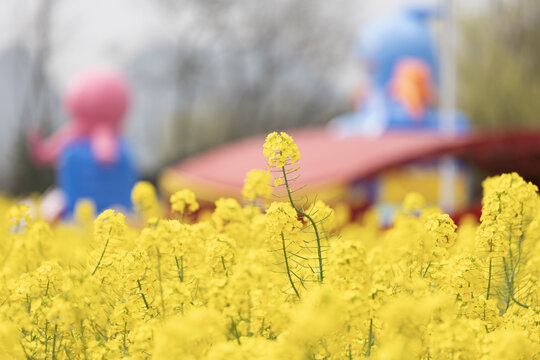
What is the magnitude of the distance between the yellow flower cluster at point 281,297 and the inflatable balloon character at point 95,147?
482cm

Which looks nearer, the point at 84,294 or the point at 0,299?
the point at 84,294

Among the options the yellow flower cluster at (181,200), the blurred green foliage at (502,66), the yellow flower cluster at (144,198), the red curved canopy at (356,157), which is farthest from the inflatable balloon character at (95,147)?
the blurred green foliage at (502,66)

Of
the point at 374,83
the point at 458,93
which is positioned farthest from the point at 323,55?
the point at 374,83

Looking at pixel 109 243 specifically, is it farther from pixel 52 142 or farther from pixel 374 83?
pixel 374 83

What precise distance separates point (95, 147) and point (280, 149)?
5.65 m

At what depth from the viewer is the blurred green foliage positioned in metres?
15.1

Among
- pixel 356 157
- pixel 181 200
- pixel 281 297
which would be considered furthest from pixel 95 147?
pixel 281 297

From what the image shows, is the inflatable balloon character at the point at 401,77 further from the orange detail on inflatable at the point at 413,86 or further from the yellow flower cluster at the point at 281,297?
the yellow flower cluster at the point at 281,297

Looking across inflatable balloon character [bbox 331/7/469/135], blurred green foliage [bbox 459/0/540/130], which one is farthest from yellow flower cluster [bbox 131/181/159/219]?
blurred green foliage [bbox 459/0/540/130]

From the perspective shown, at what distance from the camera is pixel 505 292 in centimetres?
212

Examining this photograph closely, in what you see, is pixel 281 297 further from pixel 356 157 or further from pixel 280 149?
pixel 356 157

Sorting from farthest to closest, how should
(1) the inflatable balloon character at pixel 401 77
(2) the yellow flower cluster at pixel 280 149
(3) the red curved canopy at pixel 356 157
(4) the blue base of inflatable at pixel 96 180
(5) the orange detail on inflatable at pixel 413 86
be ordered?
(1) the inflatable balloon character at pixel 401 77
(5) the orange detail on inflatable at pixel 413 86
(4) the blue base of inflatable at pixel 96 180
(3) the red curved canopy at pixel 356 157
(2) the yellow flower cluster at pixel 280 149

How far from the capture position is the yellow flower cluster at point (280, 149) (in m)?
1.71

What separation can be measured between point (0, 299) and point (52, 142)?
6037mm
